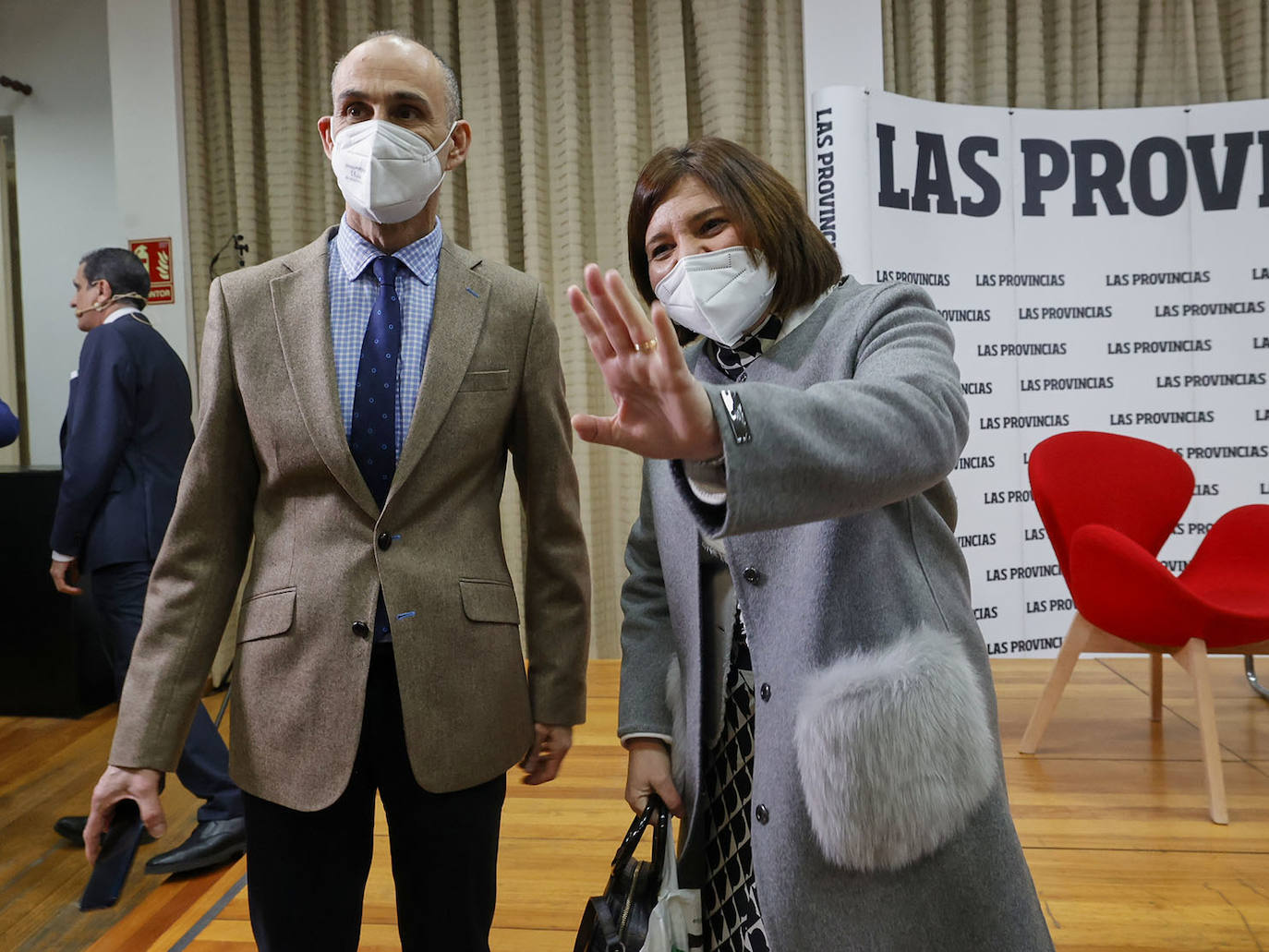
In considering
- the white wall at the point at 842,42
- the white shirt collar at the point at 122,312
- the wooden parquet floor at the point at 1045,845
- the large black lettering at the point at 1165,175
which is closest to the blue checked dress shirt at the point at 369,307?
the wooden parquet floor at the point at 1045,845

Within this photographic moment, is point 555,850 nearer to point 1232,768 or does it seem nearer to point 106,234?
point 1232,768

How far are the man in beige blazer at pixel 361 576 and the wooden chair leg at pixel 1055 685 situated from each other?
75.9 inches

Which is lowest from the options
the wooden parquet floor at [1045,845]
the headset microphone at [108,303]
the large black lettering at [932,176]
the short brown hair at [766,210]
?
the wooden parquet floor at [1045,845]

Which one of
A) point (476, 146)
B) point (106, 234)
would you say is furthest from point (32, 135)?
point (476, 146)

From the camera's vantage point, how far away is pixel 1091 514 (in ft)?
9.73

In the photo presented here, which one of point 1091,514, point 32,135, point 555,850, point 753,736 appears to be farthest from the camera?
point 32,135

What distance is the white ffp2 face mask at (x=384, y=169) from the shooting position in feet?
3.93

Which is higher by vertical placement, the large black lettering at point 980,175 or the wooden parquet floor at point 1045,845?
the large black lettering at point 980,175

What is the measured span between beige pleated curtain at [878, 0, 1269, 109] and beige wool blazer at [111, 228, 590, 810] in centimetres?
362

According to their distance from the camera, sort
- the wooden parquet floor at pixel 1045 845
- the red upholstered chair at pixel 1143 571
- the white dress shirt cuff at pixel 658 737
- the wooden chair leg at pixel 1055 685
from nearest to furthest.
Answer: the white dress shirt cuff at pixel 658 737, the wooden parquet floor at pixel 1045 845, the red upholstered chair at pixel 1143 571, the wooden chair leg at pixel 1055 685

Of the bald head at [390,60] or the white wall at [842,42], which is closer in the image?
the bald head at [390,60]

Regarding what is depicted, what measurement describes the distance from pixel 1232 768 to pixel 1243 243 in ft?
7.91

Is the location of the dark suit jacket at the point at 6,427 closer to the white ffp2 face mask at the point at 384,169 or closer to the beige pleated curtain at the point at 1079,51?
the white ffp2 face mask at the point at 384,169

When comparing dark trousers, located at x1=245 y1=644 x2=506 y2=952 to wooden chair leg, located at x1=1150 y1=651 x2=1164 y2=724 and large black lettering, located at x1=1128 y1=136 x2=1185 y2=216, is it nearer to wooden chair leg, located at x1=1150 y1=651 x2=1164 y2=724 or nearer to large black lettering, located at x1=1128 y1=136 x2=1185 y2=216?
wooden chair leg, located at x1=1150 y1=651 x2=1164 y2=724
